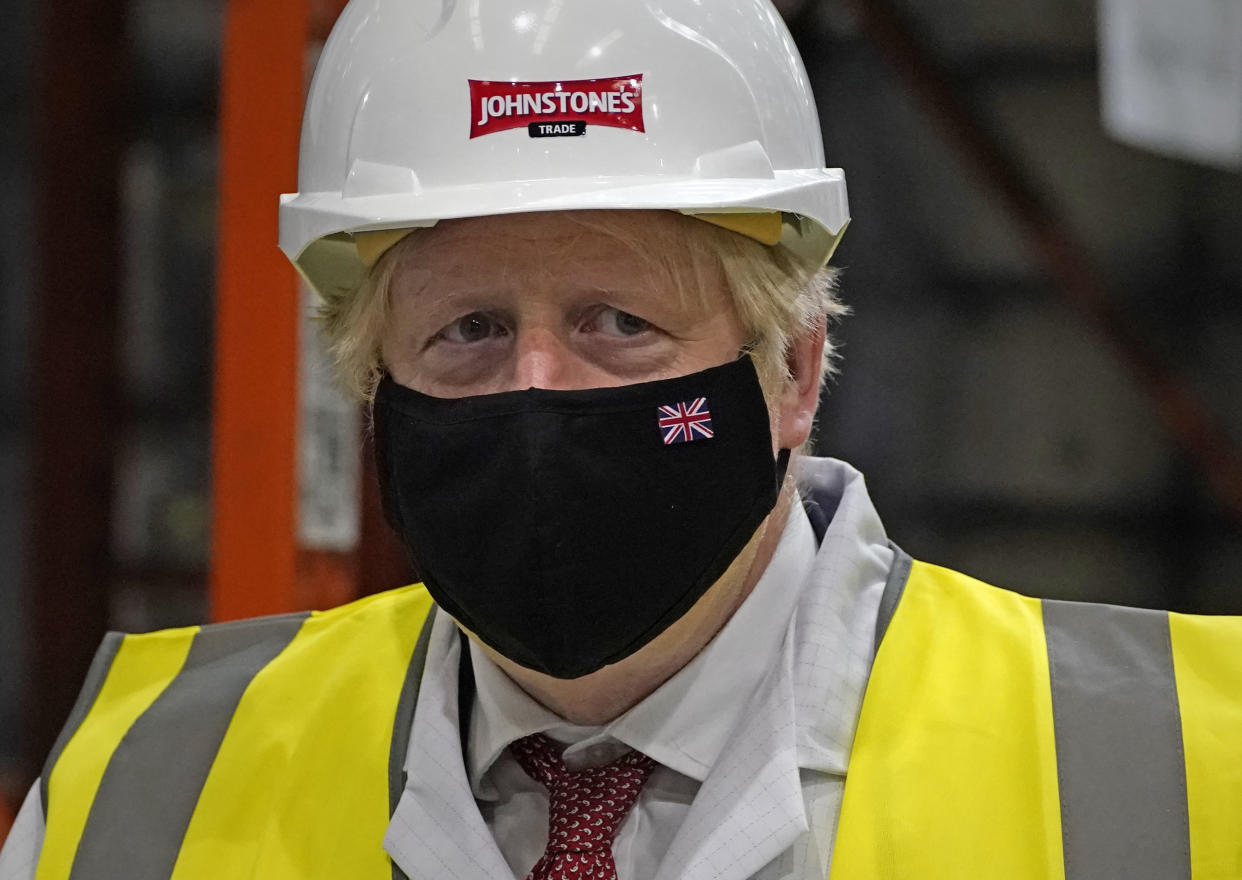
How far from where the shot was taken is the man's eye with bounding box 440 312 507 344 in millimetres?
1653

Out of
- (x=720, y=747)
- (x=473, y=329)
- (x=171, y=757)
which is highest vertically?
(x=473, y=329)

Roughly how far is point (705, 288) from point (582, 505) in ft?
0.99

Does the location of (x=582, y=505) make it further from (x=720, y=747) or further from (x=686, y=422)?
(x=720, y=747)

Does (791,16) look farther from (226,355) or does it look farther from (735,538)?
(735,538)

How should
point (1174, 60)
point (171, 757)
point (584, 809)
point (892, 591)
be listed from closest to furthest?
point (584, 809) → point (892, 591) → point (171, 757) → point (1174, 60)

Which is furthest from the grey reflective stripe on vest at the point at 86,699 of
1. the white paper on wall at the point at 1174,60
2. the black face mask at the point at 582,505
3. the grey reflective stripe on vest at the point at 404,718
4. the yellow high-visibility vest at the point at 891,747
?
the white paper on wall at the point at 1174,60

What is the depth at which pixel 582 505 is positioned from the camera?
1.52 m

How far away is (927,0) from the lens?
5410mm

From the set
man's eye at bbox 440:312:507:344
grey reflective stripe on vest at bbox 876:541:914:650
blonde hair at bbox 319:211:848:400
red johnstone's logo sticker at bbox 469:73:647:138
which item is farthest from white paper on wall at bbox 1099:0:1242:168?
man's eye at bbox 440:312:507:344

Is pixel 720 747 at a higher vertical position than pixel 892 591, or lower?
lower

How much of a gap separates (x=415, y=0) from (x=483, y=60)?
16 centimetres

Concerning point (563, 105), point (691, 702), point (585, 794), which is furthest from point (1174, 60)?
point (585, 794)

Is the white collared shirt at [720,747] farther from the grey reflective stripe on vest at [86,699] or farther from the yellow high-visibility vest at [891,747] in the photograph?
the grey reflective stripe on vest at [86,699]

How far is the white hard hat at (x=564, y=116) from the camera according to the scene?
1597 mm
